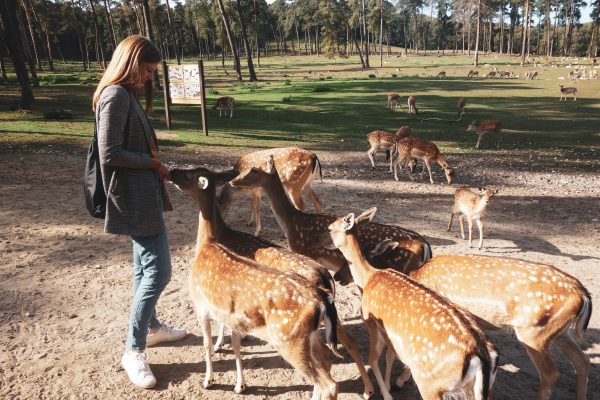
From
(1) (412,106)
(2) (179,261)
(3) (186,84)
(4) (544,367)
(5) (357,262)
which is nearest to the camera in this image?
(4) (544,367)

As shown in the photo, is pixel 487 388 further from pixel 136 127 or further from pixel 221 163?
pixel 221 163

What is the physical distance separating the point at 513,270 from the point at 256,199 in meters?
4.85

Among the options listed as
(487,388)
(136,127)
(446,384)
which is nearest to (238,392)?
(446,384)

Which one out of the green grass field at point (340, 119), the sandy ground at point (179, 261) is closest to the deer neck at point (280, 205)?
the sandy ground at point (179, 261)

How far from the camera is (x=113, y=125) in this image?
3.49m

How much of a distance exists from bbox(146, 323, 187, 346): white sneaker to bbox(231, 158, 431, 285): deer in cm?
166

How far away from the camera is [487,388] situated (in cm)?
304

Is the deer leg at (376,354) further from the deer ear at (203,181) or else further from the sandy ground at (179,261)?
the deer ear at (203,181)

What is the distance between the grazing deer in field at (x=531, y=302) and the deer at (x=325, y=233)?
0.61 m

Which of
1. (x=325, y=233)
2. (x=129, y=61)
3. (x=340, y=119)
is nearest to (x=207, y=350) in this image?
(x=325, y=233)

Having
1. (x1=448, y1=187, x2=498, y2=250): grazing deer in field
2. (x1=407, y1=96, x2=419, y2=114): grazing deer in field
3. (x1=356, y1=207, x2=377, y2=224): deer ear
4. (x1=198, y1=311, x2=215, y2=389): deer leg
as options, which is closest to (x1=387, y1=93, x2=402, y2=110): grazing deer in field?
(x1=407, y1=96, x2=419, y2=114): grazing deer in field

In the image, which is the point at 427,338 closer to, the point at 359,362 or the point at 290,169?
the point at 359,362

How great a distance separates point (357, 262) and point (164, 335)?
213 centimetres

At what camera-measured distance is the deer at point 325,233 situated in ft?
16.6
